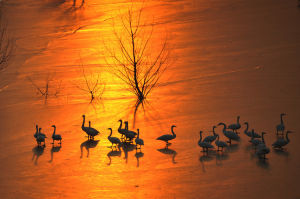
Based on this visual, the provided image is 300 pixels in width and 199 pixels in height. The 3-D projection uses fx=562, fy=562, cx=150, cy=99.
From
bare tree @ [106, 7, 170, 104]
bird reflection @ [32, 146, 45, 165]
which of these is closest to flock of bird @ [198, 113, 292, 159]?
bird reflection @ [32, 146, 45, 165]

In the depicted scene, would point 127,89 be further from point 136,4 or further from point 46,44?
point 136,4

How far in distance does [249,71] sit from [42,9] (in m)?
17.1

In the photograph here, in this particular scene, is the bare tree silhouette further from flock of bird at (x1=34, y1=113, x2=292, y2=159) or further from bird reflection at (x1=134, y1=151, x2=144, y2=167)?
bird reflection at (x1=134, y1=151, x2=144, y2=167)

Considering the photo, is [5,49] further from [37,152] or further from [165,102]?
[37,152]

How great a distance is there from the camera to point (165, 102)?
17.7m

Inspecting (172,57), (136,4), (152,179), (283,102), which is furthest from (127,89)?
(136,4)

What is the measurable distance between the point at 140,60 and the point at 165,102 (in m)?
4.39

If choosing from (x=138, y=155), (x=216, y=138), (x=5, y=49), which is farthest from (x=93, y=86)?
(x=5, y=49)

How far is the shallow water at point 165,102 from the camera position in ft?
40.2

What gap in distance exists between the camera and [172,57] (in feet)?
73.2

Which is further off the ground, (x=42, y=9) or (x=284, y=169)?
(x=42, y=9)

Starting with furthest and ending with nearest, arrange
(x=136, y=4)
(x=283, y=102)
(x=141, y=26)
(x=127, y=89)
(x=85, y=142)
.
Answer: (x=136, y=4)
(x=141, y=26)
(x=127, y=89)
(x=283, y=102)
(x=85, y=142)

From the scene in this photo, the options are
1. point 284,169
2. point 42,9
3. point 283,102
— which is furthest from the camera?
point 42,9

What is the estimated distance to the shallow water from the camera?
12.3 metres
